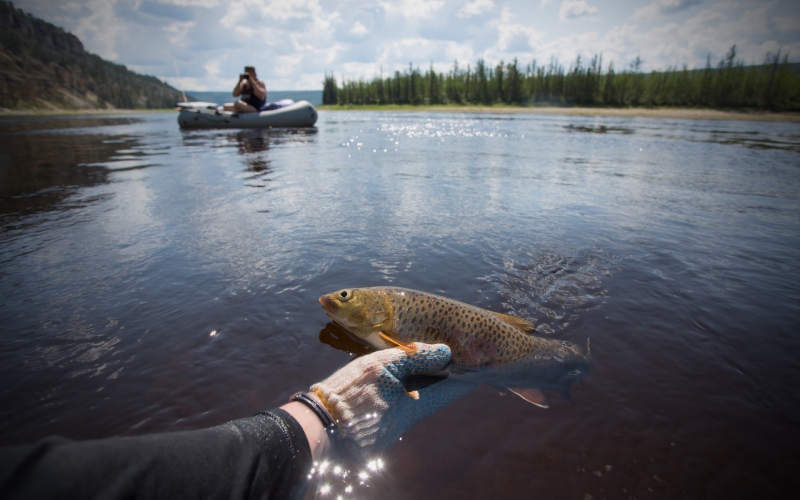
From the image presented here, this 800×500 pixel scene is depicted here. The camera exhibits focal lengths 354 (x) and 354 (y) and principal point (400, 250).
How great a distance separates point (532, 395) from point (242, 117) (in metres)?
27.8

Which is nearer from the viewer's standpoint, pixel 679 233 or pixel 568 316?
pixel 568 316

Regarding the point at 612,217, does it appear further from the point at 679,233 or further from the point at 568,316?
the point at 568,316

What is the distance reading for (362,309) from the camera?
11.0 ft

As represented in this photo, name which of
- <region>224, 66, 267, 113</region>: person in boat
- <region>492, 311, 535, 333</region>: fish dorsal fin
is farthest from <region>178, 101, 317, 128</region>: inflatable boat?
<region>492, 311, 535, 333</region>: fish dorsal fin

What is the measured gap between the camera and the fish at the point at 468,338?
3.11 m

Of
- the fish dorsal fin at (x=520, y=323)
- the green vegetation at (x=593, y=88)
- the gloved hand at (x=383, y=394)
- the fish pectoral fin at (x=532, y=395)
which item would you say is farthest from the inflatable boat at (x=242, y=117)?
the green vegetation at (x=593, y=88)

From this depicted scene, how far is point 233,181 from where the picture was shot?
10.3 m

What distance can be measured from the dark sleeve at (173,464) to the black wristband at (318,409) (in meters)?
0.22

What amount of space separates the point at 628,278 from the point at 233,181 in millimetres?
9907

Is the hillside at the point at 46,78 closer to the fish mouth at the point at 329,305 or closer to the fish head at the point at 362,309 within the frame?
the fish mouth at the point at 329,305

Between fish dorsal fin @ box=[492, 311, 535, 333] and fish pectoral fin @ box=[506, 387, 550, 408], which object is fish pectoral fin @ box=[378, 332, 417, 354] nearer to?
fish pectoral fin @ box=[506, 387, 550, 408]

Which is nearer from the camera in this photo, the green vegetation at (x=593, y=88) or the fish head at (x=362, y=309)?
the fish head at (x=362, y=309)

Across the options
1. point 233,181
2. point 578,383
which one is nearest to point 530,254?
point 578,383

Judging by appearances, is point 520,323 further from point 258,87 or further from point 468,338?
point 258,87
